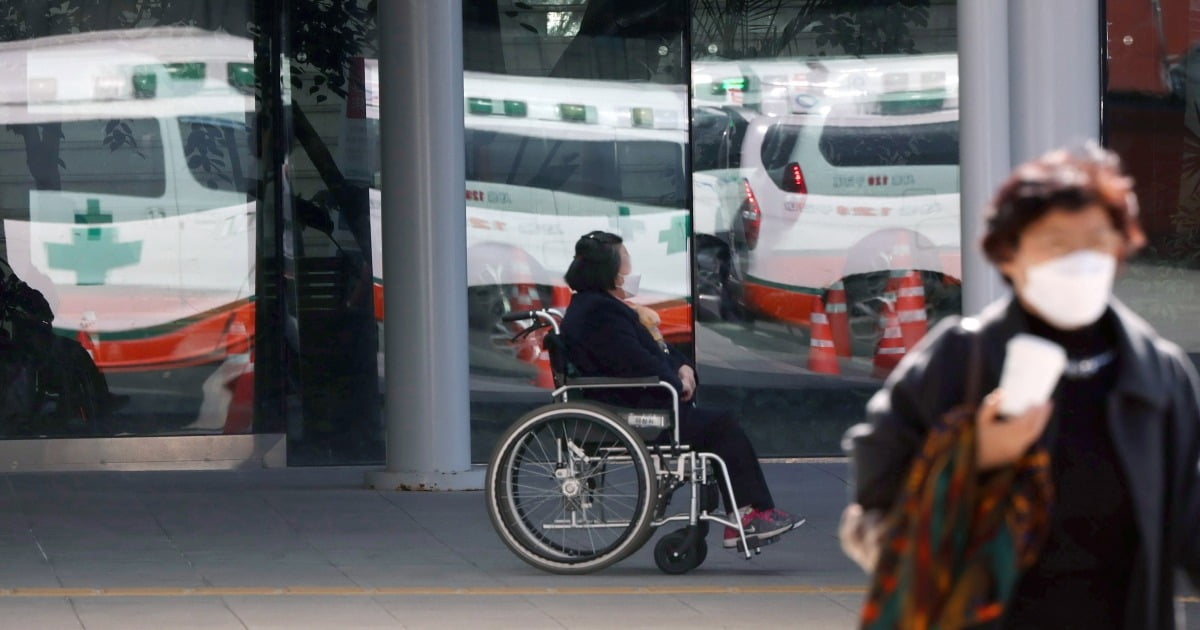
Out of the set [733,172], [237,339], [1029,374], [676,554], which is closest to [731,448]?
[676,554]

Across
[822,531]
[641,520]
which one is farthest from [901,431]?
[822,531]

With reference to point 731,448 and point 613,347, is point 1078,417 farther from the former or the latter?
point 613,347

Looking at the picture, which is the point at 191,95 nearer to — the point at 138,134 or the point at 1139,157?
the point at 138,134

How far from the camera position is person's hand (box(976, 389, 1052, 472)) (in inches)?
101

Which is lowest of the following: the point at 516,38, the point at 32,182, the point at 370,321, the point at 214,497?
the point at 214,497

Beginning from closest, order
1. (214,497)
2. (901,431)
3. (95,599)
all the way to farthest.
Result: (901,431), (95,599), (214,497)

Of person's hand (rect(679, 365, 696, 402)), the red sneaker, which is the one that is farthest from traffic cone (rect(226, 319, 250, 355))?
the red sneaker

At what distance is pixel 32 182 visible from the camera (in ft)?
39.6

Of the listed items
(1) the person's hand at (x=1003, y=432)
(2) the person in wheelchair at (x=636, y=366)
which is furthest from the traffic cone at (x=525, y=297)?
(1) the person's hand at (x=1003, y=432)

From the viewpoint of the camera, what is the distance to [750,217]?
12273 millimetres

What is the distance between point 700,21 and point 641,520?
18.2 ft

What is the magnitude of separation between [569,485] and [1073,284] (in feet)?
16.8

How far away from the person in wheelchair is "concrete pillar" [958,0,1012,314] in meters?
1.06

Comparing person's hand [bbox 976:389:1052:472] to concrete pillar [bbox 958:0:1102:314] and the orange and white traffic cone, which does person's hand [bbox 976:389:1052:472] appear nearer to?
concrete pillar [bbox 958:0:1102:314]
